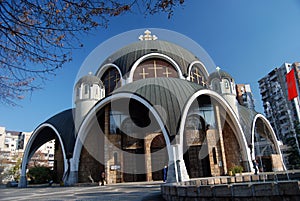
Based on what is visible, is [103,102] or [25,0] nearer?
[25,0]

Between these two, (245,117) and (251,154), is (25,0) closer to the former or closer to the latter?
(251,154)

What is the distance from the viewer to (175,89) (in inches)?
678

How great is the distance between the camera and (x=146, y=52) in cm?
2527

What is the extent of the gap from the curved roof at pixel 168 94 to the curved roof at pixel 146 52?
21.4 ft

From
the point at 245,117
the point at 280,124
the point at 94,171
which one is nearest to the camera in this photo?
the point at 94,171

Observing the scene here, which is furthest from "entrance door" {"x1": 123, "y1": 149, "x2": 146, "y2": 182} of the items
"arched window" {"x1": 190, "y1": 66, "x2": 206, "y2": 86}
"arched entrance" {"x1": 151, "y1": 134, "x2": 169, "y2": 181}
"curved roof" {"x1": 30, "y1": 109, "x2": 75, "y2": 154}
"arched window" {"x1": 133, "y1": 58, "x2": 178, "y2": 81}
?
"arched window" {"x1": 190, "y1": 66, "x2": 206, "y2": 86}

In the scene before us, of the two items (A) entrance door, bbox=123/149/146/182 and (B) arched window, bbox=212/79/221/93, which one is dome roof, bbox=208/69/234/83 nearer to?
(B) arched window, bbox=212/79/221/93

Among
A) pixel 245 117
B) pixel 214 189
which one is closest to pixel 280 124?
pixel 245 117

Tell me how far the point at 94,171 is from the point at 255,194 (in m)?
16.4

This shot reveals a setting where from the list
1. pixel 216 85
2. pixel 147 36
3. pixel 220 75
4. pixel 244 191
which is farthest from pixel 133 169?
pixel 147 36

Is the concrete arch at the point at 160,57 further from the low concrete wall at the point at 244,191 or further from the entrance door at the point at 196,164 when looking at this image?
the low concrete wall at the point at 244,191

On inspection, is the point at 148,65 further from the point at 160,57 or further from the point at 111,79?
the point at 111,79

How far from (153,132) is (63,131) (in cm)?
890

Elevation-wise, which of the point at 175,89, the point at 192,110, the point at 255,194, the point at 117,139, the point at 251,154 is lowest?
the point at 255,194
